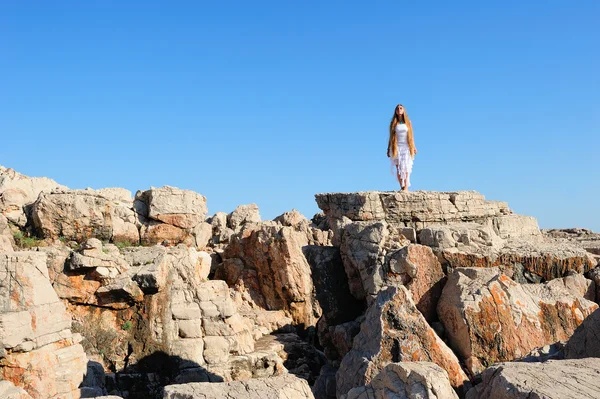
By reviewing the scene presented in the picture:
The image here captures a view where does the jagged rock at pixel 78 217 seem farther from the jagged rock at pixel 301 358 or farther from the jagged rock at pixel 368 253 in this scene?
the jagged rock at pixel 368 253

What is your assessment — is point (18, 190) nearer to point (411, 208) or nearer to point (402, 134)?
point (402, 134)

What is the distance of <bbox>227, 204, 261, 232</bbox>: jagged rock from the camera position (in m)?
21.0

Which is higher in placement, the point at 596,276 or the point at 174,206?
the point at 174,206

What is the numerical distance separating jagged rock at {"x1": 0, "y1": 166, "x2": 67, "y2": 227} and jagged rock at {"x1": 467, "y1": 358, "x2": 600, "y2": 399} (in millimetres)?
13096

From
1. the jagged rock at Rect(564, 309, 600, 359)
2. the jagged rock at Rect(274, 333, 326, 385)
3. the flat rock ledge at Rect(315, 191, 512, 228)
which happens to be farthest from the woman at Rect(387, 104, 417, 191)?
the jagged rock at Rect(564, 309, 600, 359)

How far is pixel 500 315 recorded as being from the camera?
11.6 meters

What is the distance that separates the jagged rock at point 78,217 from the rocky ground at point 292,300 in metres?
0.04

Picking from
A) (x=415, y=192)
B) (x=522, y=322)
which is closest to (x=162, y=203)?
(x=415, y=192)

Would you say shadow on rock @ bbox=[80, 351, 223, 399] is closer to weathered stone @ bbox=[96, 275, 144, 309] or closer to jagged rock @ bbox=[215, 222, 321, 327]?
weathered stone @ bbox=[96, 275, 144, 309]

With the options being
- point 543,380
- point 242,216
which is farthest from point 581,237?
point 543,380

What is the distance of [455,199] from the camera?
16.4 metres

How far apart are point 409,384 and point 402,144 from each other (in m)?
9.28

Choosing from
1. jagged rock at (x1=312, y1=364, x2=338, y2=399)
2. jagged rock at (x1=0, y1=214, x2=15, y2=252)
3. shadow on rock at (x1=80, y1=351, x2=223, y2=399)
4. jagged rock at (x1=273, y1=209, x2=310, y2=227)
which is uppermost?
jagged rock at (x1=273, y1=209, x2=310, y2=227)

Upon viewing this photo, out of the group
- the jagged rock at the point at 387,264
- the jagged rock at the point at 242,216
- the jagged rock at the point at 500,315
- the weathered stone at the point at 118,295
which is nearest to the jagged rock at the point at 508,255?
the jagged rock at the point at 387,264
